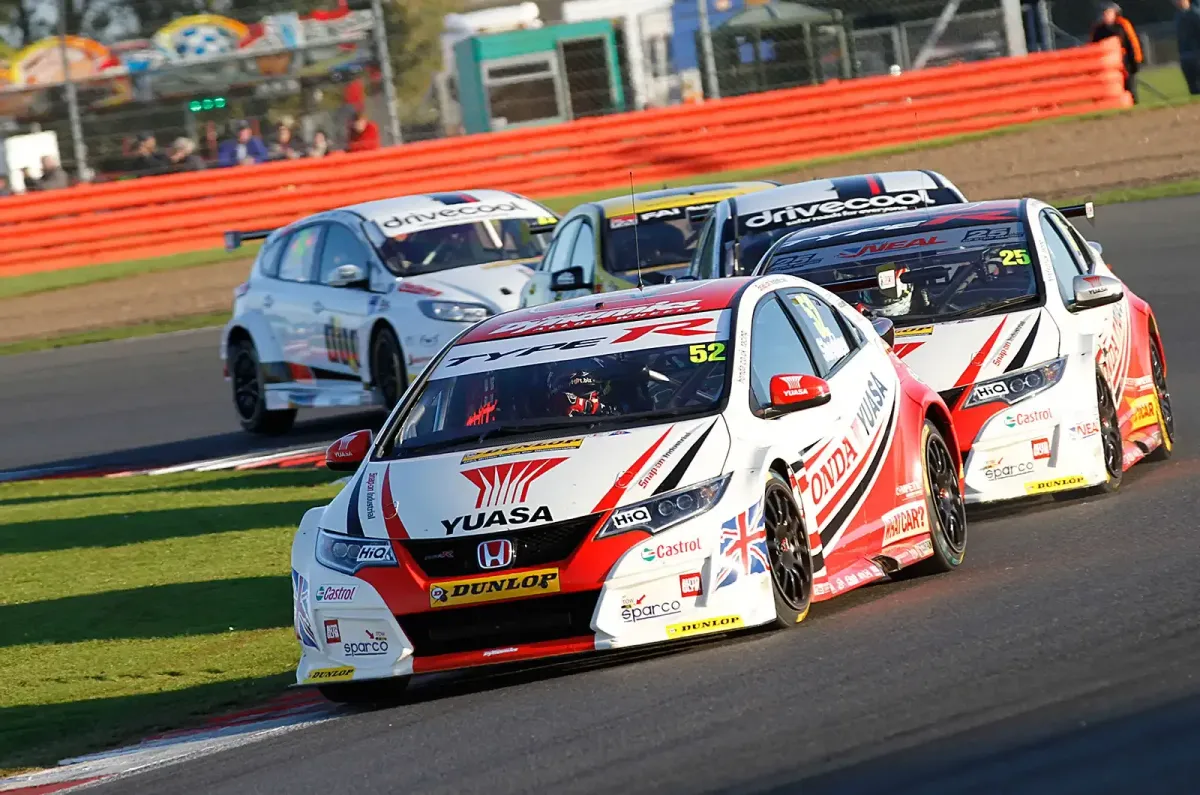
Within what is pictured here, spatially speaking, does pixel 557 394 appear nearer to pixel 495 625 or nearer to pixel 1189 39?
pixel 495 625

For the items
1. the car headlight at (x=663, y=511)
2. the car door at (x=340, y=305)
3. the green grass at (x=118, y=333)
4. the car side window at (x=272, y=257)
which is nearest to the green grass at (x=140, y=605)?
the car door at (x=340, y=305)

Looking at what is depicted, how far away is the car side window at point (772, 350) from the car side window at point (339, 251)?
29.0 ft

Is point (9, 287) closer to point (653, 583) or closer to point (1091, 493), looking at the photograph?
point (1091, 493)

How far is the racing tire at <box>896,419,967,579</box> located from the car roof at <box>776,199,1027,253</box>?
2325 mm

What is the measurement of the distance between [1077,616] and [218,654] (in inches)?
149

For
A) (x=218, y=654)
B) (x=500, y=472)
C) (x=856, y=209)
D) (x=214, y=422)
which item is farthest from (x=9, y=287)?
(x=500, y=472)

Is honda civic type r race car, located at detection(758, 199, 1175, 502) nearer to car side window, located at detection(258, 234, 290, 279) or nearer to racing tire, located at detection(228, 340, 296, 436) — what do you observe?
car side window, located at detection(258, 234, 290, 279)

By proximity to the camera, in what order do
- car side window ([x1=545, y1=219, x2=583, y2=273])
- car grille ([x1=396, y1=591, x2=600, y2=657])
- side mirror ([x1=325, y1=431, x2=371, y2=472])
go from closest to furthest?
car grille ([x1=396, y1=591, x2=600, y2=657])
side mirror ([x1=325, y1=431, x2=371, y2=472])
car side window ([x1=545, y1=219, x2=583, y2=273])

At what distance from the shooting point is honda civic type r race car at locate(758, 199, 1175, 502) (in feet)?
35.1

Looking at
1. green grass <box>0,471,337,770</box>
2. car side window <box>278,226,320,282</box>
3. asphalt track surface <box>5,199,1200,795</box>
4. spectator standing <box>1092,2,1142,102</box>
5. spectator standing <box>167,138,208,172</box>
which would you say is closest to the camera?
asphalt track surface <box>5,199,1200,795</box>

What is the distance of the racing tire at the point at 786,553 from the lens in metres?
8.05

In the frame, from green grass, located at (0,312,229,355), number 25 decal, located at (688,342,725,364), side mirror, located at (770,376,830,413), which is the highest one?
number 25 decal, located at (688,342,725,364)

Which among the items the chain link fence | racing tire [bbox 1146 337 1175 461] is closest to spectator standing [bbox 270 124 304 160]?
the chain link fence

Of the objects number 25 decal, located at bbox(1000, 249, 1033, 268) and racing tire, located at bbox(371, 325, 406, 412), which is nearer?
number 25 decal, located at bbox(1000, 249, 1033, 268)
